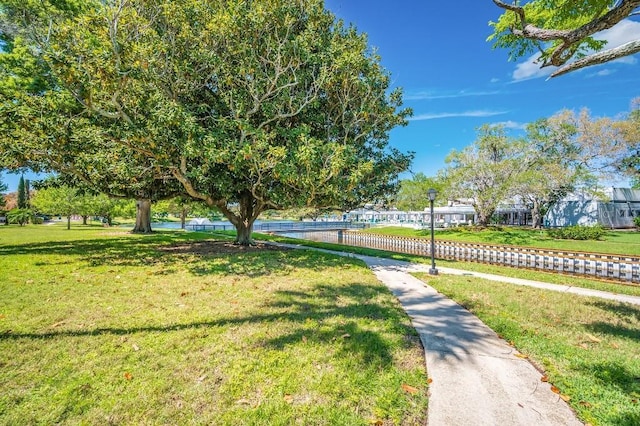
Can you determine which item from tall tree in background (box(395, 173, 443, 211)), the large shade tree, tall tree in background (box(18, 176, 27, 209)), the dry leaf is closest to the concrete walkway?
the dry leaf

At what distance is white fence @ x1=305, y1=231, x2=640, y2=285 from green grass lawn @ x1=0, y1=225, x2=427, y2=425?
26.9 ft

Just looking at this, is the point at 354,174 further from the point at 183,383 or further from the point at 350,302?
the point at 183,383

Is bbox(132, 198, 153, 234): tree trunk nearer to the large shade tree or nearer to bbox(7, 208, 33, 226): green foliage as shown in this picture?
the large shade tree

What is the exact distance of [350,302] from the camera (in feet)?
19.0

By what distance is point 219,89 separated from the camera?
10.8 metres

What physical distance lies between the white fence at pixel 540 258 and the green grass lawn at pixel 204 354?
8194mm

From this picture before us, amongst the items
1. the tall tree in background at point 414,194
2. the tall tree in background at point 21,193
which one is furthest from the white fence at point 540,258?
the tall tree in background at point 21,193

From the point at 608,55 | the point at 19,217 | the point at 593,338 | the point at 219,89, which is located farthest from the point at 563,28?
the point at 19,217

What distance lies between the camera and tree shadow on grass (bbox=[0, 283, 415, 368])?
3.88m

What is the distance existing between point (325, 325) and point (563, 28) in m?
7.32

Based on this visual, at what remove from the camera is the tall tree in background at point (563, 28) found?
3732mm

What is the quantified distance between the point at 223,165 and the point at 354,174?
5082 millimetres

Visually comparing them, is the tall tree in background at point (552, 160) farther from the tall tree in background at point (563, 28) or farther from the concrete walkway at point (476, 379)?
the concrete walkway at point (476, 379)

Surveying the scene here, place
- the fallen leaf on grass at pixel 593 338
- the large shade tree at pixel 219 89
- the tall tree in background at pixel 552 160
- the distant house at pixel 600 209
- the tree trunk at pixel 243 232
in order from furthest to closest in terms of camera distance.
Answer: the distant house at pixel 600 209, the tall tree in background at pixel 552 160, the tree trunk at pixel 243 232, the large shade tree at pixel 219 89, the fallen leaf on grass at pixel 593 338
